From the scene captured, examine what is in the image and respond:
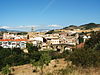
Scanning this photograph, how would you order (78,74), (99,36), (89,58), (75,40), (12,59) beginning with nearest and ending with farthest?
(78,74), (89,58), (99,36), (12,59), (75,40)

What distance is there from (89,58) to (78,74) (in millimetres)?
2819

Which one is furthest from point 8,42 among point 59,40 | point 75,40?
point 75,40

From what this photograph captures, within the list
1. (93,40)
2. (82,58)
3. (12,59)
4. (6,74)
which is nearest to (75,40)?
(12,59)

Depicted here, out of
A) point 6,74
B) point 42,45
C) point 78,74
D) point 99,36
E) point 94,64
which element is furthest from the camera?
point 42,45

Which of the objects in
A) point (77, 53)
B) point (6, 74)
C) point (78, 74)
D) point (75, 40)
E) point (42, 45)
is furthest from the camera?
point (75, 40)

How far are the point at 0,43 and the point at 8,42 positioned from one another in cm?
339

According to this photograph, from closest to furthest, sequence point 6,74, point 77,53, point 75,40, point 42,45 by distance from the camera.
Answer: point 77,53 < point 6,74 < point 42,45 < point 75,40

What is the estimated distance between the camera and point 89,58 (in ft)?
28.2

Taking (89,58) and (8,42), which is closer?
(89,58)

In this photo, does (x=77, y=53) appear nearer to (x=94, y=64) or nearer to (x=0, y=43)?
(x=94, y=64)

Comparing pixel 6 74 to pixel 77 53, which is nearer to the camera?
pixel 77 53

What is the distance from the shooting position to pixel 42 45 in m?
63.6

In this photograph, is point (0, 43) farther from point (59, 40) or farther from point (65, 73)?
point (65, 73)

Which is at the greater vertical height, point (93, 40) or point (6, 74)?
point (93, 40)
